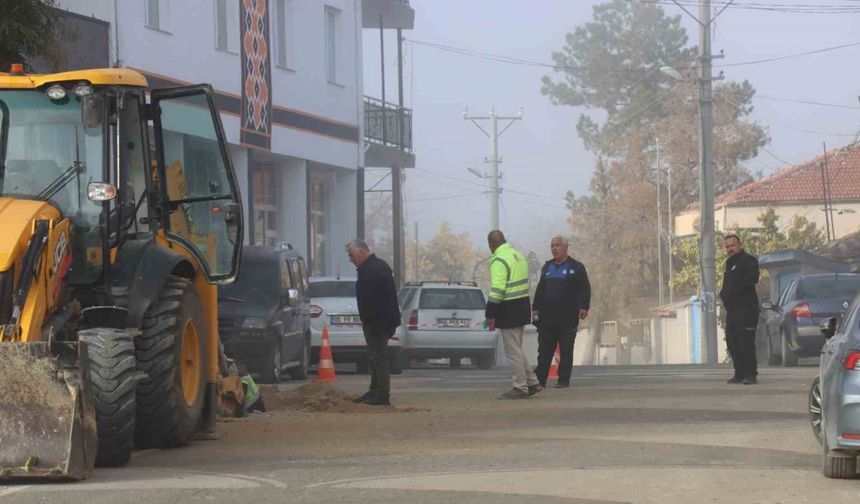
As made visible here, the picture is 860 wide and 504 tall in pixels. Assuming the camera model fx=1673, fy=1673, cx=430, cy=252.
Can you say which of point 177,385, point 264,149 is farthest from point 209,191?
point 264,149

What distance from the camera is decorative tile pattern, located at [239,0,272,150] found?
3284 centimetres

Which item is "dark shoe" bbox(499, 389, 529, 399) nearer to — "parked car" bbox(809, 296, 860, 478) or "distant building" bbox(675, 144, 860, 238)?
"parked car" bbox(809, 296, 860, 478)

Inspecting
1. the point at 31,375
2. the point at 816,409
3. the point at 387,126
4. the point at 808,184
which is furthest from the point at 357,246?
the point at 808,184

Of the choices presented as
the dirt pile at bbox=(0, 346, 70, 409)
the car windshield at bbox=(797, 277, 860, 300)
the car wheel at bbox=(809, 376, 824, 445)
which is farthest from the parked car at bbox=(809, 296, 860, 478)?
the car windshield at bbox=(797, 277, 860, 300)

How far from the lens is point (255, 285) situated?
22641 mm

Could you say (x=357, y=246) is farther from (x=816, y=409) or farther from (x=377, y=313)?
(x=816, y=409)

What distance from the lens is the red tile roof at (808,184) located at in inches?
2707

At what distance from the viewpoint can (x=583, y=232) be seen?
8844 cm

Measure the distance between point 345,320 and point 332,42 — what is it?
13.2m

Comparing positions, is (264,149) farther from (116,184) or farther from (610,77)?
(610,77)

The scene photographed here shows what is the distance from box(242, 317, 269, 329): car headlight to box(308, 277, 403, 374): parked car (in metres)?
4.18

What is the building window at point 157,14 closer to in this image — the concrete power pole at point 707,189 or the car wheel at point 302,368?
the car wheel at point 302,368

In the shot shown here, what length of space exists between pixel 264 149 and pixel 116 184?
22.1m

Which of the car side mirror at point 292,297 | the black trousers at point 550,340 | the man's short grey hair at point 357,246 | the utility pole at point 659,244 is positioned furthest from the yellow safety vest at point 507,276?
the utility pole at point 659,244
